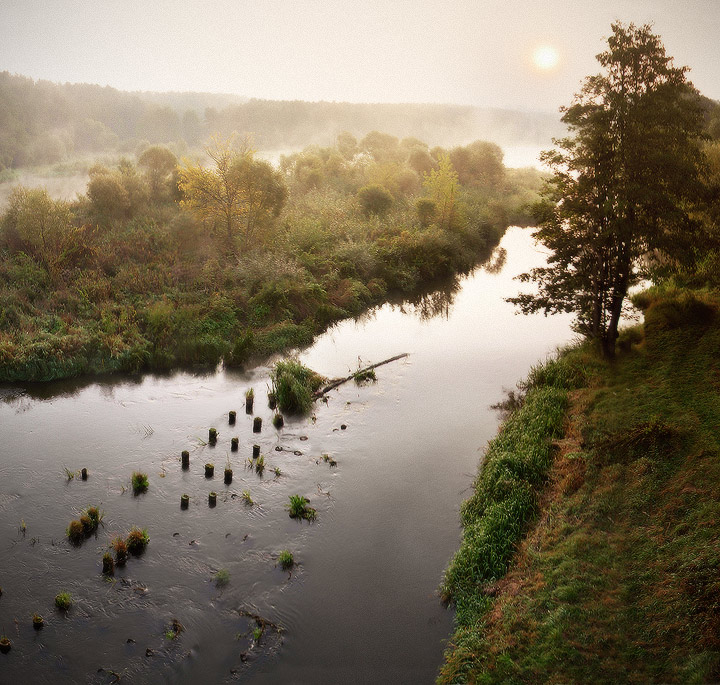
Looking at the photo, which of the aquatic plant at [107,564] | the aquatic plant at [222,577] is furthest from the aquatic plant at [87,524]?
the aquatic plant at [222,577]

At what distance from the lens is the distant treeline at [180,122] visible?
8338cm

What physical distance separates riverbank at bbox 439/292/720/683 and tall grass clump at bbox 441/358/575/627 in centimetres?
3

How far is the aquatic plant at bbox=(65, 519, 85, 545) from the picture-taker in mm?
12258

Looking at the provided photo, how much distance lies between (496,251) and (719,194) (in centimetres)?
2526

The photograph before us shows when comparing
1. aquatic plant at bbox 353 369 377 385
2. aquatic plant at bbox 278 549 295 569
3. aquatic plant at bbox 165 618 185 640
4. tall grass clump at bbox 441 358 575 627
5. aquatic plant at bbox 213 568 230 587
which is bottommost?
aquatic plant at bbox 165 618 185 640

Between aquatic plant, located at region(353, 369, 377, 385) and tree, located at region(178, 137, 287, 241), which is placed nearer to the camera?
aquatic plant, located at region(353, 369, 377, 385)

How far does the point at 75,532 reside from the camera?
12273 millimetres

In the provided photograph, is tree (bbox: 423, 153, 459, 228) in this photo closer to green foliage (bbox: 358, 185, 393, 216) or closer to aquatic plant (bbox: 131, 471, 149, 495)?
green foliage (bbox: 358, 185, 393, 216)

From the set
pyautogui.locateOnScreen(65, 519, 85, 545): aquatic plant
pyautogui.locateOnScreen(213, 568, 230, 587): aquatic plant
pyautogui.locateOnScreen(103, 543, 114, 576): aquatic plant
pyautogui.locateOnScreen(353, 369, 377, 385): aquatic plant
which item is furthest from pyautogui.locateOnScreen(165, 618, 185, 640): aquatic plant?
pyautogui.locateOnScreen(353, 369, 377, 385): aquatic plant

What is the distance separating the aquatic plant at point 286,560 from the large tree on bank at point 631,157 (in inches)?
546

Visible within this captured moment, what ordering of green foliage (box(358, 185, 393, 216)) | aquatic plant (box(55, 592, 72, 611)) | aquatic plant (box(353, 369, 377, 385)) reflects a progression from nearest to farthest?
1. aquatic plant (box(55, 592, 72, 611))
2. aquatic plant (box(353, 369, 377, 385))
3. green foliage (box(358, 185, 393, 216))

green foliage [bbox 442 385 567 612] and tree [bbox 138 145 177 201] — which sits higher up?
tree [bbox 138 145 177 201]

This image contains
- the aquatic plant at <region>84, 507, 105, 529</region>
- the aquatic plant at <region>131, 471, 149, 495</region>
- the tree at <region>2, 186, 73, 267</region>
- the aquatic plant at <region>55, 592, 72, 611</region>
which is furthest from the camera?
the tree at <region>2, 186, 73, 267</region>

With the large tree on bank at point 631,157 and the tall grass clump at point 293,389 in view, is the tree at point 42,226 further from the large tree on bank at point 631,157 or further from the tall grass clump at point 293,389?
the large tree on bank at point 631,157
